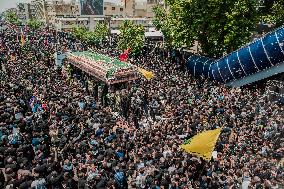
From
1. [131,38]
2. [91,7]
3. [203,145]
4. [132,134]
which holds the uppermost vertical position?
[91,7]

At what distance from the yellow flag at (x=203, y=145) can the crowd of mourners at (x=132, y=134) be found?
3.86 ft

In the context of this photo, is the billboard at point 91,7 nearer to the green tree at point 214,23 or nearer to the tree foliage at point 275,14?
the green tree at point 214,23

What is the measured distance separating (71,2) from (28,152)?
4310 inches

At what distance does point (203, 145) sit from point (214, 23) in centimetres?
1962

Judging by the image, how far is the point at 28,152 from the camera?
48.6 ft

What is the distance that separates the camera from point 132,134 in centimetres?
1900

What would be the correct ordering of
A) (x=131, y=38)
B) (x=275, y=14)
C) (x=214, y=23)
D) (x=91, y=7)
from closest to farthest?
(x=214, y=23), (x=275, y=14), (x=131, y=38), (x=91, y=7)

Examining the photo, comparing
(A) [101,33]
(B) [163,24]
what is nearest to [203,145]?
(B) [163,24]

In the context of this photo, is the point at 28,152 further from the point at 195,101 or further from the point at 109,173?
the point at 195,101

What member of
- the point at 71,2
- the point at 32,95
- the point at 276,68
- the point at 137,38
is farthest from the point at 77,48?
the point at 71,2

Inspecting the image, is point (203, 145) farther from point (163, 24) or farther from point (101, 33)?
point (101, 33)

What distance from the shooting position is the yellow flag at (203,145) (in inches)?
528

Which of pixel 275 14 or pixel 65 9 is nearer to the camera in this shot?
pixel 275 14

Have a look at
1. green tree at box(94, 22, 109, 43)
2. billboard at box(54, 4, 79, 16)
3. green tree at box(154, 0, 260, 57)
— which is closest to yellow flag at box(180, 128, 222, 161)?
green tree at box(154, 0, 260, 57)
